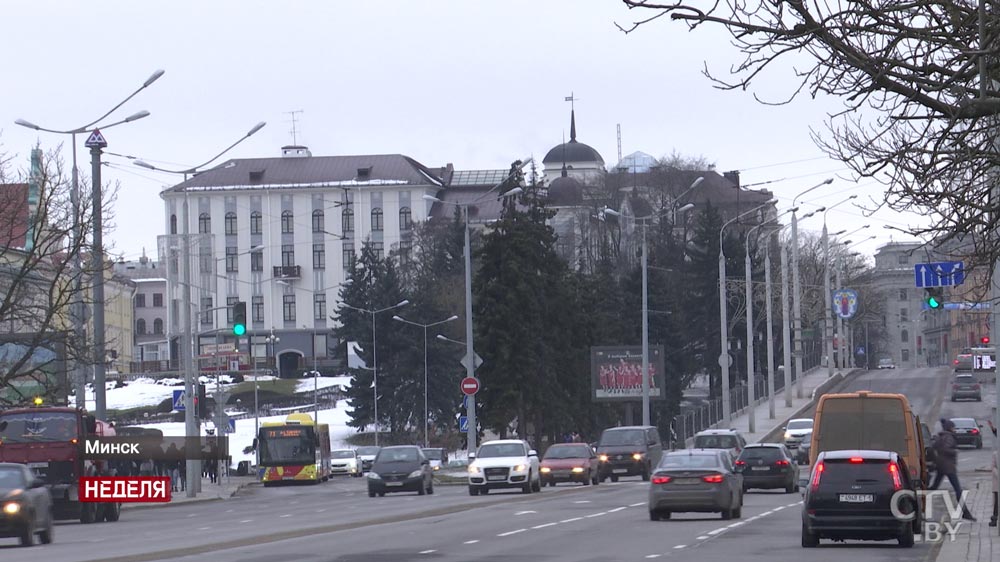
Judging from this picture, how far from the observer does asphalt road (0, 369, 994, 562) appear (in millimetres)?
22906

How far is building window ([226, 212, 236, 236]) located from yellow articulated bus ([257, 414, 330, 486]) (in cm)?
9014

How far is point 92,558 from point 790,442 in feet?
161

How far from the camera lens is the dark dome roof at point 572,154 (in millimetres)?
184250

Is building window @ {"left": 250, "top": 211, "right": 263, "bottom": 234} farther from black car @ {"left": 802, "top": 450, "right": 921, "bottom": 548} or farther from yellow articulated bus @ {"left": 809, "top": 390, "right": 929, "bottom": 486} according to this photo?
black car @ {"left": 802, "top": 450, "right": 921, "bottom": 548}

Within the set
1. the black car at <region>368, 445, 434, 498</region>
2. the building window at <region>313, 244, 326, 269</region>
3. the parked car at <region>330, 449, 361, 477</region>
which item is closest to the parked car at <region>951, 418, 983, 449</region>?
the parked car at <region>330, 449, 361, 477</region>

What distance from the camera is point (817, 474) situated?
2364 centimetres

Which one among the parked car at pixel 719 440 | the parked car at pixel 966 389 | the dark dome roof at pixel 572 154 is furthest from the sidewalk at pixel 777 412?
the dark dome roof at pixel 572 154

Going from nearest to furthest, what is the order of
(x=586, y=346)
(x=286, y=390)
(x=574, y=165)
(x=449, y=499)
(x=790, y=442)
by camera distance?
1. (x=449, y=499)
2. (x=790, y=442)
3. (x=586, y=346)
4. (x=286, y=390)
5. (x=574, y=165)

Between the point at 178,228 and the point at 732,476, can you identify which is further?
the point at 178,228

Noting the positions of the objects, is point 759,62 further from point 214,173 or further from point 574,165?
point 574,165

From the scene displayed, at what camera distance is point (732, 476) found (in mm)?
31781

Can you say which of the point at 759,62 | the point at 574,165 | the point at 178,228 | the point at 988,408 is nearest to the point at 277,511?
the point at 759,62

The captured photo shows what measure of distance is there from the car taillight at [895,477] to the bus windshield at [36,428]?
67.6 feet

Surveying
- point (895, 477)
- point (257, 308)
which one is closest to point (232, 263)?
point (257, 308)
